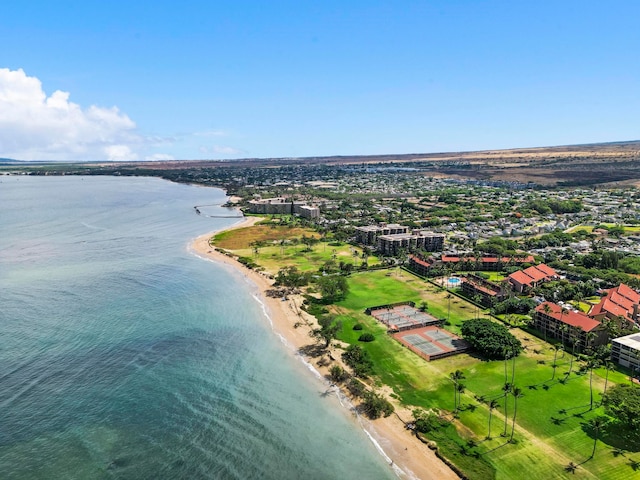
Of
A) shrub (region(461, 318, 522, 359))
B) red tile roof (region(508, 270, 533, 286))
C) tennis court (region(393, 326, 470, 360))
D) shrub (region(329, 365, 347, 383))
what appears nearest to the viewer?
shrub (region(329, 365, 347, 383))

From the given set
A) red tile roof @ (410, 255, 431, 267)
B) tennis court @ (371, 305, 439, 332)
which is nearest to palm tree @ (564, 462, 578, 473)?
tennis court @ (371, 305, 439, 332)

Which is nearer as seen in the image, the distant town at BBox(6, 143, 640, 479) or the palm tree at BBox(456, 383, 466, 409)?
the distant town at BBox(6, 143, 640, 479)

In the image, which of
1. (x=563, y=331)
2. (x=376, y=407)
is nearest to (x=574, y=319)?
(x=563, y=331)

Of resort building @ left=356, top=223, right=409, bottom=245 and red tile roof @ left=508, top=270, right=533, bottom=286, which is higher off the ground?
resort building @ left=356, top=223, right=409, bottom=245

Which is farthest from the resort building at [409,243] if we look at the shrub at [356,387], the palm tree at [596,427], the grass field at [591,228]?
the palm tree at [596,427]

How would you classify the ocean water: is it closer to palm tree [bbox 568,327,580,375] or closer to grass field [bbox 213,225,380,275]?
grass field [bbox 213,225,380,275]

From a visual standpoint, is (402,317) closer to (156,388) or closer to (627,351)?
(627,351)

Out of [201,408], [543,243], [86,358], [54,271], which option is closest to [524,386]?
[201,408]
